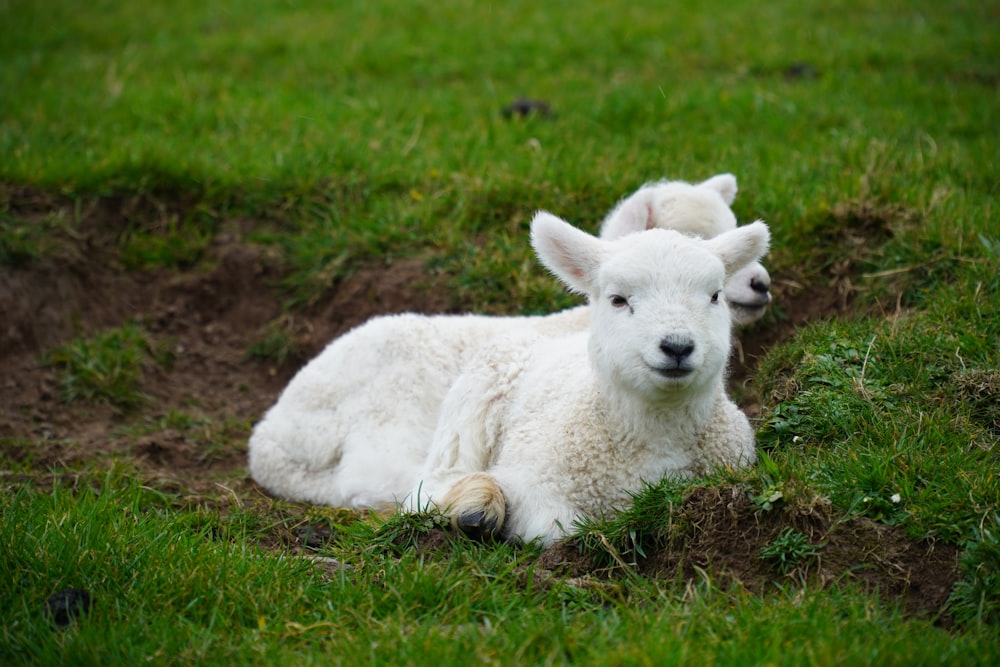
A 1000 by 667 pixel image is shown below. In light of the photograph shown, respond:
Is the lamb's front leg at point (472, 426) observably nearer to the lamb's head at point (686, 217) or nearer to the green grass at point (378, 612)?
the green grass at point (378, 612)

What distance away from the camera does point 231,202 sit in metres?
9.16

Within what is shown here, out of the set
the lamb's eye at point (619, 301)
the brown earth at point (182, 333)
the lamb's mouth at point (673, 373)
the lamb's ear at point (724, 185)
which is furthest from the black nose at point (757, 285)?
the lamb's mouth at point (673, 373)

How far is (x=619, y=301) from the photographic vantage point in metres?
5.18

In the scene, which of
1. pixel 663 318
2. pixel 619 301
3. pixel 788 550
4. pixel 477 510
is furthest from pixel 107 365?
pixel 788 550

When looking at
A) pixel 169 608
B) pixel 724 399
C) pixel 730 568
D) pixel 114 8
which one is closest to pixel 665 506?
pixel 730 568

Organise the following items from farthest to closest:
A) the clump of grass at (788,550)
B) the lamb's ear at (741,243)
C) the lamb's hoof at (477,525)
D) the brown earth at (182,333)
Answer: the brown earth at (182,333), the lamb's ear at (741,243), the lamb's hoof at (477,525), the clump of grass at (788,550)

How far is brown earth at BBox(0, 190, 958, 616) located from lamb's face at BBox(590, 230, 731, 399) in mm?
903

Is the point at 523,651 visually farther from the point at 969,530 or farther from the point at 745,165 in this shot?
the point at 745,165

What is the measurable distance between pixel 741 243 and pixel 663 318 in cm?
77

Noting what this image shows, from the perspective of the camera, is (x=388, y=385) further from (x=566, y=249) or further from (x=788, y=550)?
(x=788, y=550)

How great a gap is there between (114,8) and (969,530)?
45.8 ft

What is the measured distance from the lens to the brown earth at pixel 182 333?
7.12 meters

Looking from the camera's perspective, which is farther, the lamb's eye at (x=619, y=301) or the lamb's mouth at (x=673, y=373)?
the lamb's eye at (x=619, y=301)

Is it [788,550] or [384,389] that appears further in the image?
[384,389]
